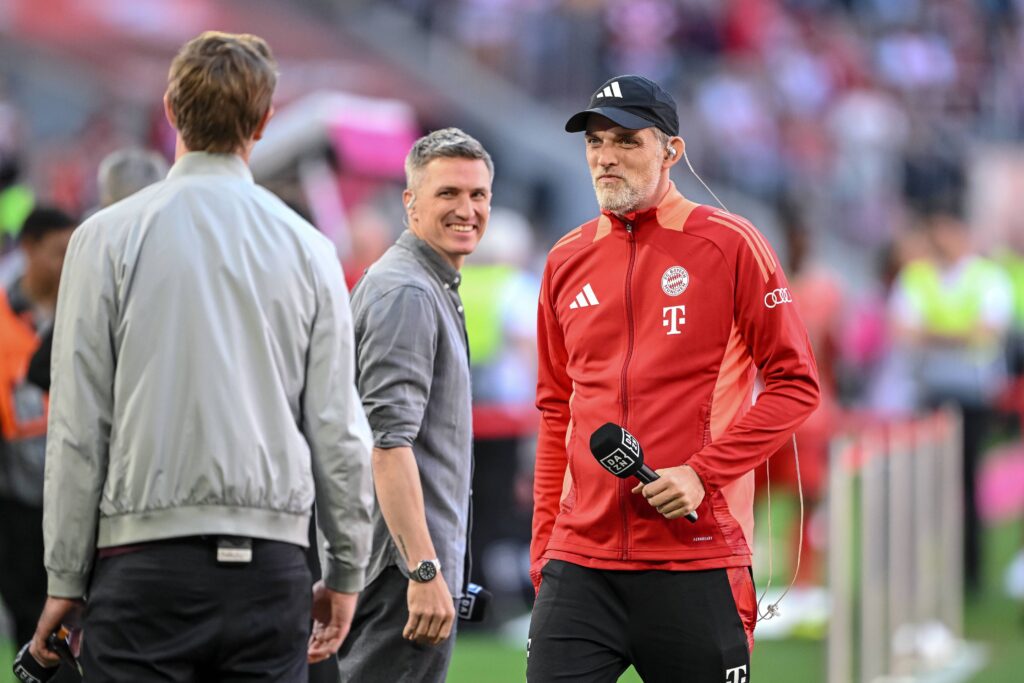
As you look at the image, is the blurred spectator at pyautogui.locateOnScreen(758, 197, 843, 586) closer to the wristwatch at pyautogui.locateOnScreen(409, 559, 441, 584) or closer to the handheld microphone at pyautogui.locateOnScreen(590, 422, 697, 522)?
the wristwatch at pyautogui.locateOnScreen(409, 559, 441, 584)

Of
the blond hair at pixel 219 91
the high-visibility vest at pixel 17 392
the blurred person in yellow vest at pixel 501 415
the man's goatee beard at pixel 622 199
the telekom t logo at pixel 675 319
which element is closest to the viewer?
the blond hair at pixel 219 91

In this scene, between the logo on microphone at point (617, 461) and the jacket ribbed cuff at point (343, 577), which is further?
the logo on microphone at point (617, 461)

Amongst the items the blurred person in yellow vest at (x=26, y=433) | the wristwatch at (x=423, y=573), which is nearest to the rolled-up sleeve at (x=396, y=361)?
the wristwatch at (x=423, y=573)

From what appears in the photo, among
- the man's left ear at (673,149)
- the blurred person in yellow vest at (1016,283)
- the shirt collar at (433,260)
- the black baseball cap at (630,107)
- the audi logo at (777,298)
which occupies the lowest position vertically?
the audi logo at (777,298)

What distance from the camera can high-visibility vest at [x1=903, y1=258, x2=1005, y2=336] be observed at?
12023 millimetres

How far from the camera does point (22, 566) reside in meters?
6.52

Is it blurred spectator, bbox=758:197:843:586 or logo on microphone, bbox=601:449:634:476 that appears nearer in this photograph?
logo on microphone, bbox=601:449:634:476

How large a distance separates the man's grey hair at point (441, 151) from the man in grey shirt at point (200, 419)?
4.05ft

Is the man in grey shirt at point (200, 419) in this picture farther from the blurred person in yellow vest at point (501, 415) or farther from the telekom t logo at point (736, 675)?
the blurred person in yellow vest at point (501, 415)

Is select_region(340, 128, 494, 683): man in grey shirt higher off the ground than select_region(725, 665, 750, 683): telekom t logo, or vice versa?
select_region(340, 128, 494, 683): man in grey shirt

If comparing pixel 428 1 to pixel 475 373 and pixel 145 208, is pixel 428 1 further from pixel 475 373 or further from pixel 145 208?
pixel 145 208

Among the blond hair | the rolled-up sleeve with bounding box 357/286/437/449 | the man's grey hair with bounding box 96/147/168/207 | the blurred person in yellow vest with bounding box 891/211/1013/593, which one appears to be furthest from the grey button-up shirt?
the blurred person in yellow vest with bounding box 891/211/1013/593

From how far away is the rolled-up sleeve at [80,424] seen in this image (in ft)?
12.4

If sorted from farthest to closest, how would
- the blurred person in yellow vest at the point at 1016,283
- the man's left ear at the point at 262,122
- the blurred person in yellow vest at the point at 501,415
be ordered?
the blurred person in yellow vest at the point at 1016,283
the blurred person in yellow vest at the point at 501,415
the man's left ear at the point at 262,122
